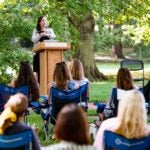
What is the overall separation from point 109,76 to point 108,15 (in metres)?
6.22

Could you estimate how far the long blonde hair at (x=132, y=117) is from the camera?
435 centimetres

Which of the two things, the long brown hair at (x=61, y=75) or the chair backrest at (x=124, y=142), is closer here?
the chair backrest at (x=124, y=142)

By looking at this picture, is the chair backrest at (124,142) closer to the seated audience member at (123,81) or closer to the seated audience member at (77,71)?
the seated audience member at (123,81)

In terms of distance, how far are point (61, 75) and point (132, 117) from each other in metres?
3.19

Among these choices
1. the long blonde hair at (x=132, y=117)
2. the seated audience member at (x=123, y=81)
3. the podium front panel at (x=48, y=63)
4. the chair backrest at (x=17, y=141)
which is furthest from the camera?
the podium front panel at (x=48, y=63)

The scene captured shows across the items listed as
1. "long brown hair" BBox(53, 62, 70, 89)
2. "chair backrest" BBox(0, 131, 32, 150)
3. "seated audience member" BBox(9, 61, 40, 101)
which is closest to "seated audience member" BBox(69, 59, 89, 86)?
"long brown hair" BBox(53, 62, 70, 89)

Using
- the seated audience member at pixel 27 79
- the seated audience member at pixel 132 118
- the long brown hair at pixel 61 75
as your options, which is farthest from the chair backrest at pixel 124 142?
the seated audience member at pixel 27 79

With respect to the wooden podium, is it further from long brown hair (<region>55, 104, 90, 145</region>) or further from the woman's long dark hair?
long brown hair (<region>55, 104, 90, 145</region>)

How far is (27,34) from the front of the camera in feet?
42.2

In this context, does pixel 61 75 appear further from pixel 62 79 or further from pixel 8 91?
pixel 8 91

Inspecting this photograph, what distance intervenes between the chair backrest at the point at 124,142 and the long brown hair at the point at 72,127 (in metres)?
0.74

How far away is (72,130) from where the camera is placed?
11.9 ft

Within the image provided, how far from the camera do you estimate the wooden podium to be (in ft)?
33.5

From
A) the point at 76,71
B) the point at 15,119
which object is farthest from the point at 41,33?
the point at 15,119
